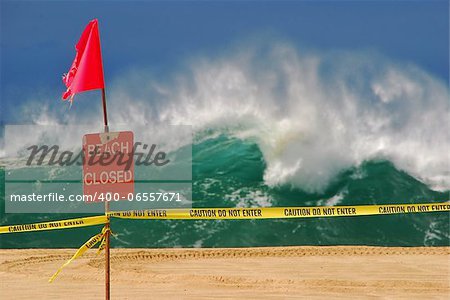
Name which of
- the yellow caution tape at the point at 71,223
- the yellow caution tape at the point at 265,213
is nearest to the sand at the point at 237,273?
the yellow caution tape at the point at 71,223

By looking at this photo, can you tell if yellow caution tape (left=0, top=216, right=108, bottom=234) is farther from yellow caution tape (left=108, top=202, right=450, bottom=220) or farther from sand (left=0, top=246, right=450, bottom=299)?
sand (left=0, top=246, right=450, bottom=299)

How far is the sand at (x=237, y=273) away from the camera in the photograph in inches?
362

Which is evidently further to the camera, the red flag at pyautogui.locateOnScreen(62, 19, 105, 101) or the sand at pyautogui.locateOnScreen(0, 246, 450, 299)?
the sand at pyautogui.locateOnScreen(0, 246, 450, 299)

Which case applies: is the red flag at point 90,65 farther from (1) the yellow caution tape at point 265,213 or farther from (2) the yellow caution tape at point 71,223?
(1) the yellow caution tape at point 265,213

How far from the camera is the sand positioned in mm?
9188

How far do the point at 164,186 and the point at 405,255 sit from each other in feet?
29.6

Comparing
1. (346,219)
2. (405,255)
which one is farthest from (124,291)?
(346,219)

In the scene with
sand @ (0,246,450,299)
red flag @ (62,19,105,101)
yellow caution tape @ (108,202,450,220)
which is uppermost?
red flag @ (62,19,105,101)

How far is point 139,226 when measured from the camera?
1642cm

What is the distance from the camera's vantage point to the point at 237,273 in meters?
10.8

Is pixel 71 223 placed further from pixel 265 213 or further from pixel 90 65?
pixel 90 65

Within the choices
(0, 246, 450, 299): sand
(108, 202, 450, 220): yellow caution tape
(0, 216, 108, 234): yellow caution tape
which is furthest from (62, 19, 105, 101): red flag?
(0, 246, 450, 299): sand

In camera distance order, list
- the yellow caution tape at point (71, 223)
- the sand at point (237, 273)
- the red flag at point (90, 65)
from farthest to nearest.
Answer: the sand at point (237, 273) < the yellow caution tape at point (71, 223) < the red flag at point (90, 65)

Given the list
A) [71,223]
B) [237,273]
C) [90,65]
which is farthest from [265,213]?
[90,65]
